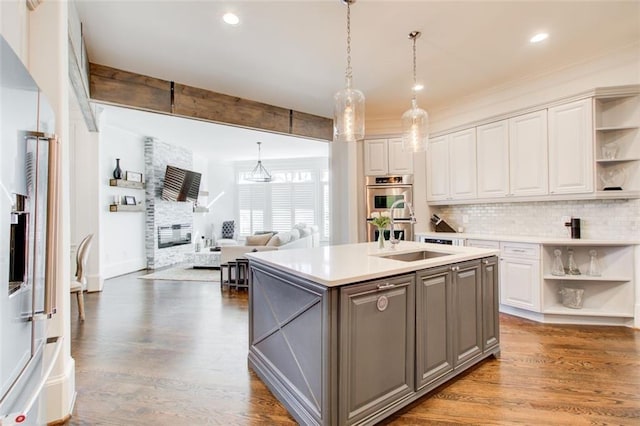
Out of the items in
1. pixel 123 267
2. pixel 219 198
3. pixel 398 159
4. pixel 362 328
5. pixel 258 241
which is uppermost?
pixel 398 159

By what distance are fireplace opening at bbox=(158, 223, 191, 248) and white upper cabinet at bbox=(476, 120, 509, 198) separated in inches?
257

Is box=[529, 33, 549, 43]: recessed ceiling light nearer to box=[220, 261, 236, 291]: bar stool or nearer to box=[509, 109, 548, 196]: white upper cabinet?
box=[509, 109, 548, 196]: white upper cabinet

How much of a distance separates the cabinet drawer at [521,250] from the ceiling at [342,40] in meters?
2.05

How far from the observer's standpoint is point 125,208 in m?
6.15

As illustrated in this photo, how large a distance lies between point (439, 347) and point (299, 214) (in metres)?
7.47

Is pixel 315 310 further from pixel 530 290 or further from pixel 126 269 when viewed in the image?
pixel 126 269

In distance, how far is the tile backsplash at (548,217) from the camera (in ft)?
10.9

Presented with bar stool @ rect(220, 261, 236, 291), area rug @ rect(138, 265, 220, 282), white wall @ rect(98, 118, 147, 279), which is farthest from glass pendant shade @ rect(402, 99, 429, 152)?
white wall @ rect(98, 118, 147, 279)

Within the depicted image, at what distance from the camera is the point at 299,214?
9398 millimetres

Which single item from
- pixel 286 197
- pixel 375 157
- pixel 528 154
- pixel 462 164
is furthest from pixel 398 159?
pixel 286 197

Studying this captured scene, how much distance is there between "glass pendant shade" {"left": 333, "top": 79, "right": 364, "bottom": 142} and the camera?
8.14 ft

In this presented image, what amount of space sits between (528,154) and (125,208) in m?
6.87

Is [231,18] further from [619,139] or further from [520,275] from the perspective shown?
[619,139]

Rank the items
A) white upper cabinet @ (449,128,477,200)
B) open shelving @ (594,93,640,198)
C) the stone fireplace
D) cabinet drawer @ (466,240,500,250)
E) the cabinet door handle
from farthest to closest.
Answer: the stone fireplace → white upper cabinet @ (449,128,477,200) → cabinet drawer @ (466,240,500,250) → open shelving @ (594,93,640,198) → the cabinet door handle
